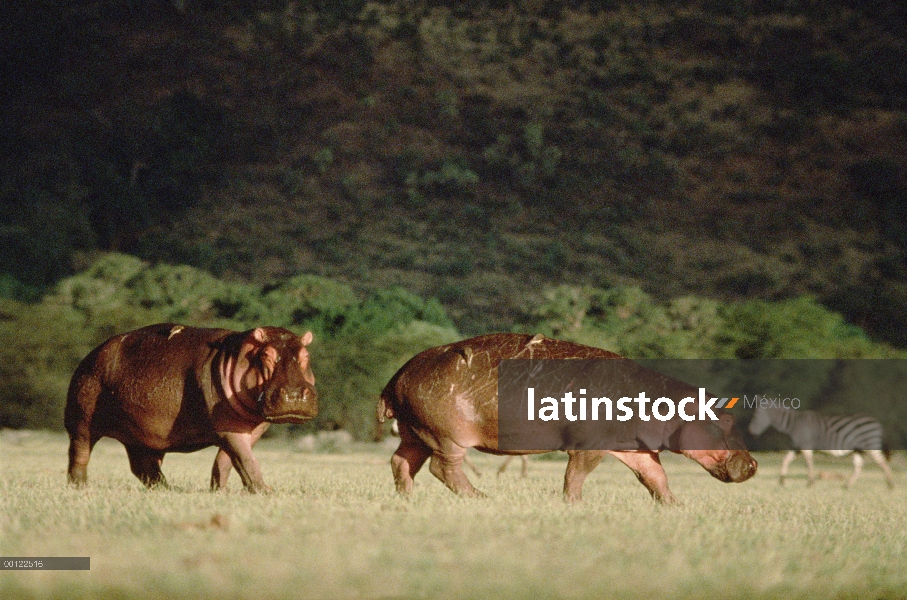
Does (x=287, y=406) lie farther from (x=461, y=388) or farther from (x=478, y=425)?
(x=478, y=425)

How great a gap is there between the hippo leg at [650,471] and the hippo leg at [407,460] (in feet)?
5.41

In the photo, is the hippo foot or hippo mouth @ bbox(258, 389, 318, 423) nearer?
hippo mouth @ bbox(258, 389, 318, 423)

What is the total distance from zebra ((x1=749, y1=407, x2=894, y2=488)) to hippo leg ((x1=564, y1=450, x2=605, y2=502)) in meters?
13.2

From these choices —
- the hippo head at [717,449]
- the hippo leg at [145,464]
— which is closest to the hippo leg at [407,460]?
the hippo head at [717,449]

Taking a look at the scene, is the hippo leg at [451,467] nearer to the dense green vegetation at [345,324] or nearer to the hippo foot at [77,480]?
the hippo foot at [77,480]

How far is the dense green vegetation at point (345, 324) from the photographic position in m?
34.1

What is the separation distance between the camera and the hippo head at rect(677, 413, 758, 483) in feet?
34.5

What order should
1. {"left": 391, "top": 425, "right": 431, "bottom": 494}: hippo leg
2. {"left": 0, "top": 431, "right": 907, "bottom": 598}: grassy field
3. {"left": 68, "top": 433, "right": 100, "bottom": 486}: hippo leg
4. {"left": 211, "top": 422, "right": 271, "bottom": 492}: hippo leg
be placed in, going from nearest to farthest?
{"left": 0, "top": 431, "right": 907, "bottom": 598}: grassy field < {"left": 391, "top": 425, "right": 431, "bottom": 494}: hippo leg < {"left": 211, "top": 422, "right": 271, "bottom": 492}: hippo leg < {"left": 68, "top": 433, "right": 100, "bottom": 486}: hippo leg

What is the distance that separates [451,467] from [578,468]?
3.47 ft

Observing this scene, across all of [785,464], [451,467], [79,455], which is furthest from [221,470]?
[785,464]

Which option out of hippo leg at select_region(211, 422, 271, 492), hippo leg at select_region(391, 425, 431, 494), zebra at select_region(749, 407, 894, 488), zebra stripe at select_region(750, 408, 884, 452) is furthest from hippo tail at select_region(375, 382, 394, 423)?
zebra stripe at select_region(750, 408, 884, 452)

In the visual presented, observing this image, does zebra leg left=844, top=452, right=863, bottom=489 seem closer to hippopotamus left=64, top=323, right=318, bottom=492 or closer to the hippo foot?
hippopotamus left=64, top=323, right=318, bottom=492

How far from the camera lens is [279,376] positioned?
10164 millimetres

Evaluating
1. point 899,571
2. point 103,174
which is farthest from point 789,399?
point 103,174
